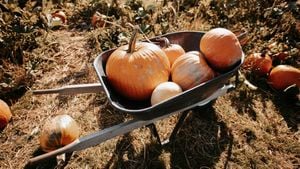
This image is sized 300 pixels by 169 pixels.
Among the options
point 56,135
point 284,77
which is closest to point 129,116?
point 56,135

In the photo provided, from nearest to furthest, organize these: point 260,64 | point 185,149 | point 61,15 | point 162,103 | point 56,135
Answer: point 162,103
point 56,135
point 185,149
point 260,64
point 61,15

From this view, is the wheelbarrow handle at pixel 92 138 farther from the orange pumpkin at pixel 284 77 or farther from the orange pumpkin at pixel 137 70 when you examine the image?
the orange pumpkin at pixel 284 77

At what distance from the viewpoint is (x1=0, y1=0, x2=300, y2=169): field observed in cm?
258

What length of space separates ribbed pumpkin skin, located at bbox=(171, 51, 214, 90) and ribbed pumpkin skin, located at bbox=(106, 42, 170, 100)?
9cm

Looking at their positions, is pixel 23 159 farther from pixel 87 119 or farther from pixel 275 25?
pixel 275 25

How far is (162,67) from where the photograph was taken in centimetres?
→ 204

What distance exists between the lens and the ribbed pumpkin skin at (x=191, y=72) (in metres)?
1.99

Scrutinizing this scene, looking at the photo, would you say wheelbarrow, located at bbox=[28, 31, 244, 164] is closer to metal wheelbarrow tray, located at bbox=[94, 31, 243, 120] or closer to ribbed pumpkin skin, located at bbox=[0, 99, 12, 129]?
metal wheelbarrow tray, located at bbox=[94, 31, 243, 120]

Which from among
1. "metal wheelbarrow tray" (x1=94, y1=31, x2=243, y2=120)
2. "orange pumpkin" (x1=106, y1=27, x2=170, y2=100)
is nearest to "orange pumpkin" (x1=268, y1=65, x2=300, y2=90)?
"metal wheelbarrow tray" (x1=94, y1=31, x2=243, y2=120)

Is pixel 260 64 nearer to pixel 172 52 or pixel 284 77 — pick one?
pixel 284 77

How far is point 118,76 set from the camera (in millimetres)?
2012

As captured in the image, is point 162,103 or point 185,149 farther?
point 185,149

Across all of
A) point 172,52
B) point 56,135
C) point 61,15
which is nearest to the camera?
point 172,52

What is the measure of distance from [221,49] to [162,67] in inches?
15.8
